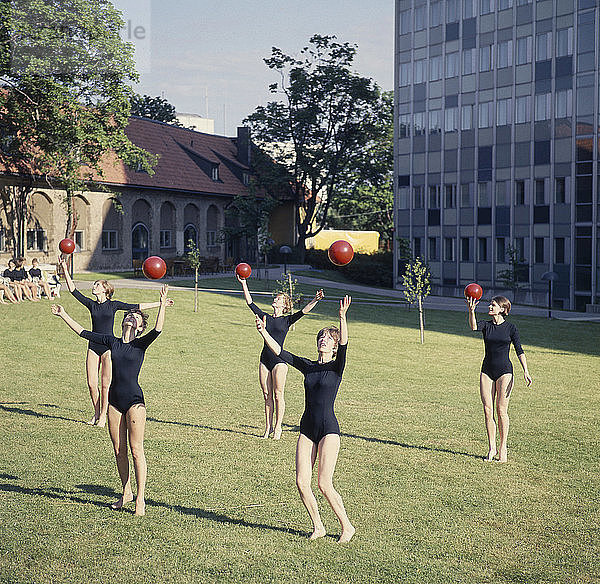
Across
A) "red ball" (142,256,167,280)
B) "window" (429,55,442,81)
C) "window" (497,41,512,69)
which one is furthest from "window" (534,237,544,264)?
"red ball" (142,256,167,280)

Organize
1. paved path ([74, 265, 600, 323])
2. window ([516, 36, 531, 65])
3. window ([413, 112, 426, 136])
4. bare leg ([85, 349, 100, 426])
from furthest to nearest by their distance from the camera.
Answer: window ([413, 112, 426, 136])
window ([516, 36, 531, 65])
paved path ([74, 265, 600, 323])
bare leg ([85, 349, 100, 426])

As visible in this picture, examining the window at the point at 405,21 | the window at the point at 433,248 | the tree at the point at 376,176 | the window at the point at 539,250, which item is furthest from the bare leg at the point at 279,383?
the tree at the point at 376,176

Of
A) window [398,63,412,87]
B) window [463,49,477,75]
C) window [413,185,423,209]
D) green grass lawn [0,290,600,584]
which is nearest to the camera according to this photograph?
green grass lawn [0,290,600,584]

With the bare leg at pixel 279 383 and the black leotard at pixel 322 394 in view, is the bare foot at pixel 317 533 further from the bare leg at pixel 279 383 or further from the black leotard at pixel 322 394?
the bare leg at pixel 279 383

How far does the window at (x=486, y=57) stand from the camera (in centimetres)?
4771

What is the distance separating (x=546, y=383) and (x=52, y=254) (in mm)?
33995

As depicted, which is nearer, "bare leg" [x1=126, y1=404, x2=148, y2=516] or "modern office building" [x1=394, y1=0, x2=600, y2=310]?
"bare leg" [x1=126, y1=404, x2=148, y2=516]

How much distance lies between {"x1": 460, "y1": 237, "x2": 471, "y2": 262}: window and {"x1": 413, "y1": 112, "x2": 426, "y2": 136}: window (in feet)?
26.4

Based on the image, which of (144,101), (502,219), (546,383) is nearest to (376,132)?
(502,219)

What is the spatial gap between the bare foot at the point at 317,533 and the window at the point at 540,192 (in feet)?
136

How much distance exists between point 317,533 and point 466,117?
147 feet

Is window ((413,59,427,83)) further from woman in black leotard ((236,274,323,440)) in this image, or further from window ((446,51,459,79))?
woman in black leotard ((236,274,323,440))

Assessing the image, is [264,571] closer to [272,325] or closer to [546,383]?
[272,325]

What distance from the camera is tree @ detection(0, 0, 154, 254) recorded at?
34625 millimetres
